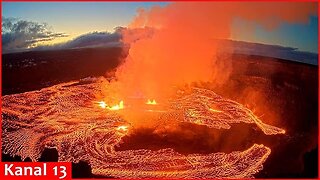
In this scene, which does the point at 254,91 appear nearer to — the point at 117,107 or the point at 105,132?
the point at 117,107

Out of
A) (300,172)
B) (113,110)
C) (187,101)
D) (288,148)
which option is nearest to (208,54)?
(187,101)

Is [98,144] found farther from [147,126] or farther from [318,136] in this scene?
[318,136]

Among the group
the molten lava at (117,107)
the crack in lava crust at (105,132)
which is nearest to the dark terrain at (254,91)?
the crack in lava crust at (105,132)

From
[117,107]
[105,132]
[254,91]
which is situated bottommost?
[105,132]

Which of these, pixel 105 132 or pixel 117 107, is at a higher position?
pixel 117 107

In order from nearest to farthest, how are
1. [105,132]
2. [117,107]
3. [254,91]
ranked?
[105,132], [117,107], [254,91]

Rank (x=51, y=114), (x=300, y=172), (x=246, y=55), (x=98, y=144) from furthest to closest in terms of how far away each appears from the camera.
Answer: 1. (x=246, y=55)
2. (x=51, y=114)
3. (x=98, y=144)
4. (x=300, y=172)

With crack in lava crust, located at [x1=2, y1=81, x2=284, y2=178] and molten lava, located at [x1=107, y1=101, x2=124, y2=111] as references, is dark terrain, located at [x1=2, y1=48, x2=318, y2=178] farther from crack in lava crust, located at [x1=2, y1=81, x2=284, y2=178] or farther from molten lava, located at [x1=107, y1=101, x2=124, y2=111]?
molten lava, located at [x1=107, y1=101, x2=124, y2=111]

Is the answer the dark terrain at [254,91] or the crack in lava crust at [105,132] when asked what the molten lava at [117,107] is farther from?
the dark terrain at [254,91]
